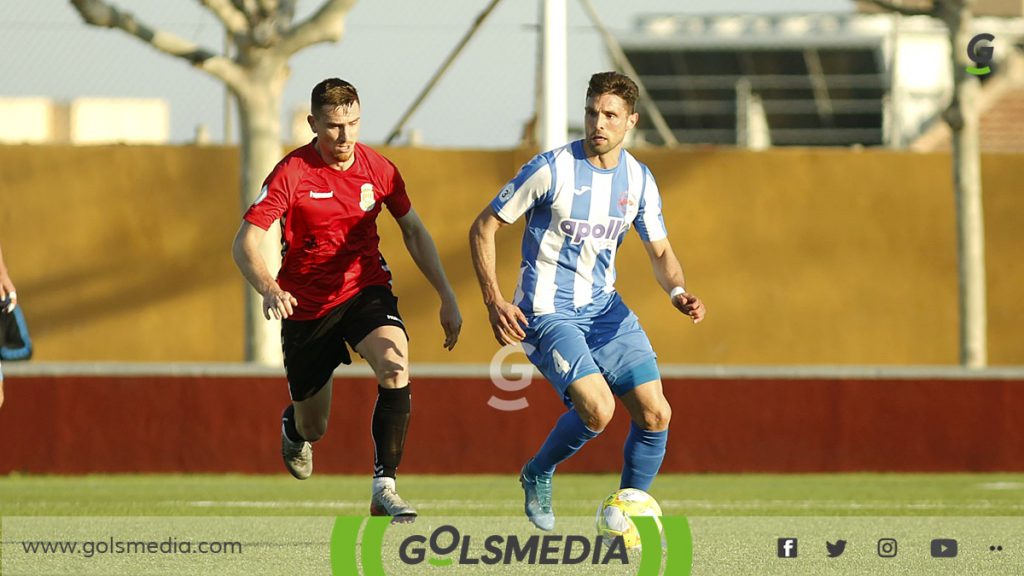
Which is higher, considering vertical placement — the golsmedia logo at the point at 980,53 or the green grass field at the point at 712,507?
the golsmedia logo at the point at 980,53

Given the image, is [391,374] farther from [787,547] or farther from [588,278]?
[787,547]

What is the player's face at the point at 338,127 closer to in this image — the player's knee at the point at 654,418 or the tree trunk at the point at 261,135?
the player's knee at the point at 654,418

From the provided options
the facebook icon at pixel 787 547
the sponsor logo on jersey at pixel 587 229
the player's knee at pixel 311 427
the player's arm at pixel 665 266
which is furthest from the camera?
the player's knee at pixel 311 427

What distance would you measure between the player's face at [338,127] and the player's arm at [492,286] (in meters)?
0.71

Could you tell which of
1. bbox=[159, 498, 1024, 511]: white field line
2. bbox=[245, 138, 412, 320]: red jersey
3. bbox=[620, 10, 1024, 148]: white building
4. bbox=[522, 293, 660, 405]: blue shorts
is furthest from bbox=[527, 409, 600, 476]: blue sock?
bbox=[620, 10, 1024, 148]: white building

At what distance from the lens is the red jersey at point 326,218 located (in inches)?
326

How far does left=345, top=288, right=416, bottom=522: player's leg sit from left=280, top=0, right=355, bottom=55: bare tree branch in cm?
647

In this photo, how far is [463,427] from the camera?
1393 cm

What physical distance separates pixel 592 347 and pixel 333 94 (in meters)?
1.72

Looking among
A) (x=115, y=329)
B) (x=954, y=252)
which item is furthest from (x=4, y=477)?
(x=954, y=252)

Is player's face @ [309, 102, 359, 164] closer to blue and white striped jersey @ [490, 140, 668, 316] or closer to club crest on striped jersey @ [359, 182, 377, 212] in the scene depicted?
club crest on striped jersey @ [359, 182, 377, 212]

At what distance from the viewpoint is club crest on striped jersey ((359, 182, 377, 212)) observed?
842 centimetres

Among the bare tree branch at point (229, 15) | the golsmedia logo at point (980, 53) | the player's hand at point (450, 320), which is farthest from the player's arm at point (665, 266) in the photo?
the bare tree branch at point (229, 15)

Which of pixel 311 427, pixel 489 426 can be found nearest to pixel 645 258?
pixel 489 426
